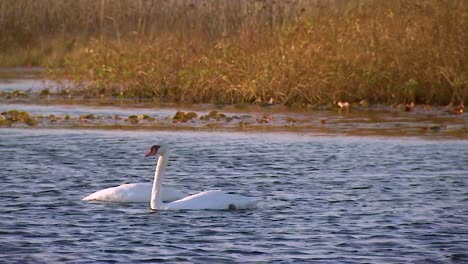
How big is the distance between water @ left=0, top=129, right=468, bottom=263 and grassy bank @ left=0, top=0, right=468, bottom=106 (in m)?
3.87

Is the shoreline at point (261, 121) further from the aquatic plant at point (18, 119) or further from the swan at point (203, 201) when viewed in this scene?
the swan at point (203, 201)

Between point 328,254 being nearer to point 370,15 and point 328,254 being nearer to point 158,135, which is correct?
point 158,135

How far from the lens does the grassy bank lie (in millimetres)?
21156

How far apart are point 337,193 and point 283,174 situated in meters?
1.59

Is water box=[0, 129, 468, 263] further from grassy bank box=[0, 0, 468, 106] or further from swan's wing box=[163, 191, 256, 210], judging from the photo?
grassy bank box=[0, 0, 468, 106]

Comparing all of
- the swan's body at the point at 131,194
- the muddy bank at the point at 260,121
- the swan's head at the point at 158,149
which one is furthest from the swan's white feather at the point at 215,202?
the muddy bank at the point at 260,121

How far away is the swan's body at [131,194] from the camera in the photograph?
11.9m


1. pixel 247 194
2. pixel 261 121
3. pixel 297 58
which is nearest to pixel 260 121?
pixel 261 121

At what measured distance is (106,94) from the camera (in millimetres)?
24734

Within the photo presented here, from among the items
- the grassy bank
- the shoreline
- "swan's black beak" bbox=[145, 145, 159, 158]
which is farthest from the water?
the grassy bank

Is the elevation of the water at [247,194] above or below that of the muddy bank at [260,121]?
below

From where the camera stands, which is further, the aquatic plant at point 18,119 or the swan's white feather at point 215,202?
the aquatic plant at point 18,119

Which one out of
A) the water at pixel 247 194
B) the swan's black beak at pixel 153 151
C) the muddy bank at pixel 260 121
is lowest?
the water at pixel 247 194

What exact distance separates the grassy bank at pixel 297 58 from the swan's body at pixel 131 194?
9012 mm
